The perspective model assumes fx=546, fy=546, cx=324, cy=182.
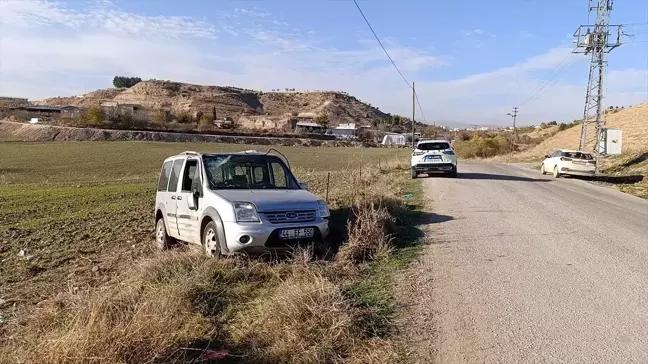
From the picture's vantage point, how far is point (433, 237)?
9500 mm

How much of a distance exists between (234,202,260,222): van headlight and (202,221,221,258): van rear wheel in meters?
0.42

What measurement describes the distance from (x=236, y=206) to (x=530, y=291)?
398 centimetres

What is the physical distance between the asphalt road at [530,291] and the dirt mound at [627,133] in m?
29.9

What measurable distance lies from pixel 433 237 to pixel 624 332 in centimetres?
469

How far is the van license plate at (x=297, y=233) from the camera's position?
7691 mm

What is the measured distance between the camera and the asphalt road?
15.0 feet

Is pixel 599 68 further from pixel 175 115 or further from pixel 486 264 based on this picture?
pixel 175 115

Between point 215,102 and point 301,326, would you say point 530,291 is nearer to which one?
point 301,326

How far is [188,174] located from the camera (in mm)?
9398

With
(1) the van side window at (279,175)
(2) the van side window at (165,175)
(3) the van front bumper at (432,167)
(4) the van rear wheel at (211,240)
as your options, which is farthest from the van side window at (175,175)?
(3) the van front bumper at (432,167)

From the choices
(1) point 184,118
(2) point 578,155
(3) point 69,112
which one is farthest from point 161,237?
(3) point 69,112

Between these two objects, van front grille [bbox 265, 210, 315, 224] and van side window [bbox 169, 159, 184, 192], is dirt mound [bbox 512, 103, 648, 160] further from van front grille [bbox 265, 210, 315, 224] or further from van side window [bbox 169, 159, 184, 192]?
van side window [bbox 169, 159, 184, 192]

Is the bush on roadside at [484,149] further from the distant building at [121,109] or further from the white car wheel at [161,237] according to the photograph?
the distant building at [121,109]

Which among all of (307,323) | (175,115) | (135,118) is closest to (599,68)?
(307,323)
